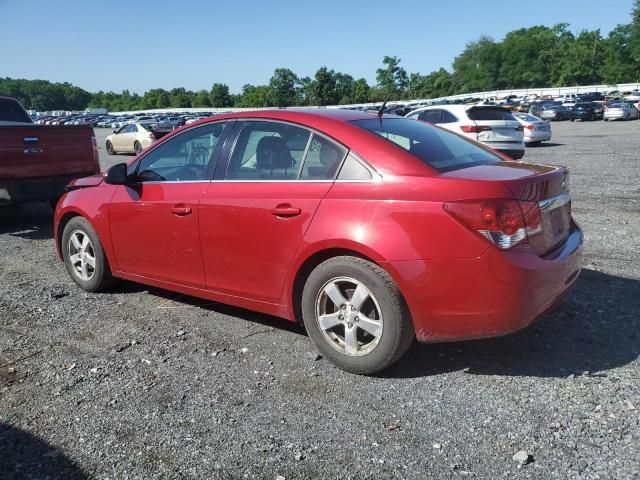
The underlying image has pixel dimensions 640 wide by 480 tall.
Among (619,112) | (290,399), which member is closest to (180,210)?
(290,399)

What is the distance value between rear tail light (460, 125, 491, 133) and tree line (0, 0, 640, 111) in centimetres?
8876

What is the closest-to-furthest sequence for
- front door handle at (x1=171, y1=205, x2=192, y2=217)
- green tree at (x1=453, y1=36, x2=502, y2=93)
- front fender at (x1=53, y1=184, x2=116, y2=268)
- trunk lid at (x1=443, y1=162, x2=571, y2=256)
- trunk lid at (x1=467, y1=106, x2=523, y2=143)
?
trunk lid at (x1=443, y1=162, x2=571, y2=256)
front door handle at (x1=171, y1=205, x2=192, y2=217)
front fender at (x1=53, y1=184, x2=116, y2=268)
trunk lid at (x1=467, y1=106, x2=523, y2=143)
green tree at (x1=453, y1=36, x2=502, y2=93)

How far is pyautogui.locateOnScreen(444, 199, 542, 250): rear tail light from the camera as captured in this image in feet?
10.5

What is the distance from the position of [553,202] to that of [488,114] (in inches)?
482

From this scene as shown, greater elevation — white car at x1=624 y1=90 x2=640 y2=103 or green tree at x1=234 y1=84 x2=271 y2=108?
green tree at x1=234 y1=84 x2=271 y2=108

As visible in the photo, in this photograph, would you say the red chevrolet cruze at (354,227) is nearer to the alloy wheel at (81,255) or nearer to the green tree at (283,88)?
the alloy wheel at (81,255)

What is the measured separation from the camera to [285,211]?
12.5ft

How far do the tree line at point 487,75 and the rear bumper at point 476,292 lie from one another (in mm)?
100939

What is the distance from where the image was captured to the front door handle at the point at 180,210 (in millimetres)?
4339

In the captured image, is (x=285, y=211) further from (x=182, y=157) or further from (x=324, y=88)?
(x=324, y=88)

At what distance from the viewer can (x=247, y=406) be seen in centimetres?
333

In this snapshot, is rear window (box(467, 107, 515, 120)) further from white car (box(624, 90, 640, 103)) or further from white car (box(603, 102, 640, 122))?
white car (box(624, 90, 640, 103))

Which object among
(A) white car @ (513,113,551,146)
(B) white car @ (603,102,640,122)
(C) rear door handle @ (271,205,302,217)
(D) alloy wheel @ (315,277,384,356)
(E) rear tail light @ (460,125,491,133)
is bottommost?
(B) white car @ (603,102,640,122)

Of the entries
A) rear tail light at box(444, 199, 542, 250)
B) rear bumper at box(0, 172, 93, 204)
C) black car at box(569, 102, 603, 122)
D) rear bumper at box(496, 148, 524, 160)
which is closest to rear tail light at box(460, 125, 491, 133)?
rear bumper at box(496, 148, 524, 160)
